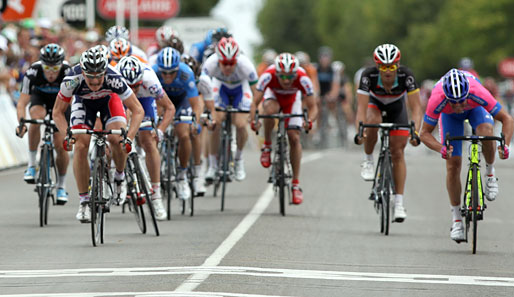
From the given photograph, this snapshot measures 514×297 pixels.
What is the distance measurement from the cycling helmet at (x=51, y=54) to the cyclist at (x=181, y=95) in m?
1.22

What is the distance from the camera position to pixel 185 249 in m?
12.7

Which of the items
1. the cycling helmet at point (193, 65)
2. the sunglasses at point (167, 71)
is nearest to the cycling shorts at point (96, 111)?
the sunglasses at point (167, 71)

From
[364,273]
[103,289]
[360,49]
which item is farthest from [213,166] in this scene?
[360,49]

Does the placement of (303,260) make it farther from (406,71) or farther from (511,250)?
(406,71)

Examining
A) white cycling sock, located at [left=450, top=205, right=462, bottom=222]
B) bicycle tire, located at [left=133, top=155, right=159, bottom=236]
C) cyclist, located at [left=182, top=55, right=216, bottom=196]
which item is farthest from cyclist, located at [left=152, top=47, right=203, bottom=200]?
white cycling sock, located at [left=450, top=205, right=462, bottom=222]

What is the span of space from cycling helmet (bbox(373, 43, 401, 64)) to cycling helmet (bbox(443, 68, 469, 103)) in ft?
5.71

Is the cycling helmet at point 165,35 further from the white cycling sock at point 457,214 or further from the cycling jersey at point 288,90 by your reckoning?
the white cycling sock at point 457,214

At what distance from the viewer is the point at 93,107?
13766 mm

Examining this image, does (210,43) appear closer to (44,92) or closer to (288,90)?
(288,90)

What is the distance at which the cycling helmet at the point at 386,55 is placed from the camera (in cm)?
1458

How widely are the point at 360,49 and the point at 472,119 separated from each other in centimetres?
11165

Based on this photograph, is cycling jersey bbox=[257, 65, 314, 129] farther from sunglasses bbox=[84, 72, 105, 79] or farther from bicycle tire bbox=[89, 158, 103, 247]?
bicycle tire bbox=[89, 158, 103, 247]

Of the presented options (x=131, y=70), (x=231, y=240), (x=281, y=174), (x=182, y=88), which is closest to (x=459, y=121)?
(x=231, y=240)

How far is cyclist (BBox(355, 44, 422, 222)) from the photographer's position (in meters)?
14.9
